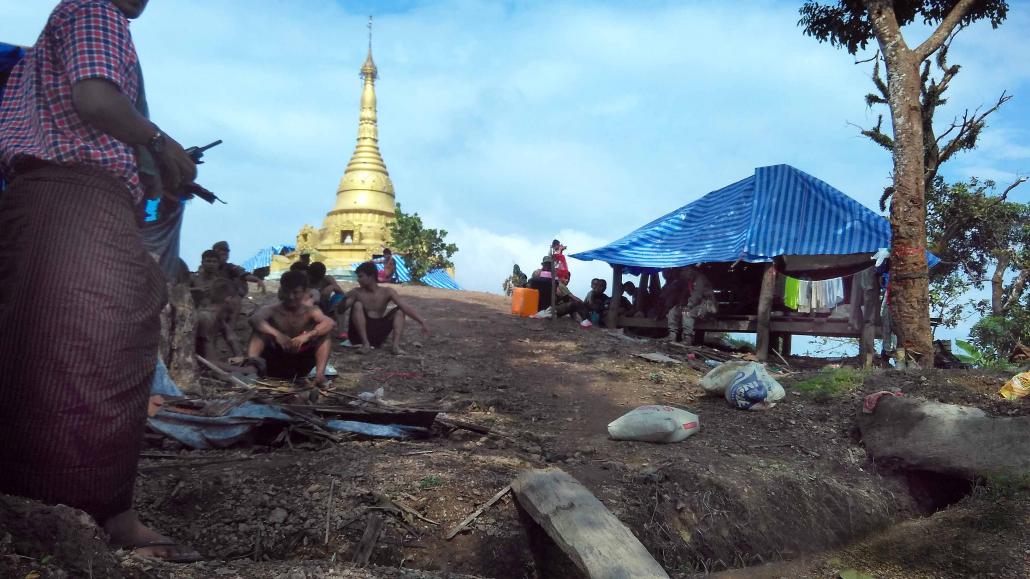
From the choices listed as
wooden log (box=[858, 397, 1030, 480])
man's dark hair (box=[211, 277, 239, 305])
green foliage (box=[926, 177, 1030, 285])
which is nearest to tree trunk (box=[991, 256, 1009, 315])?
green foliage (box=[926, 177, 1030, 285])

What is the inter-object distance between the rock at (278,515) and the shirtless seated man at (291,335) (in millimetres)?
2380

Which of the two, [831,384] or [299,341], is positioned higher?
[299,341]

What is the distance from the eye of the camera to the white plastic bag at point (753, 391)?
591 cm

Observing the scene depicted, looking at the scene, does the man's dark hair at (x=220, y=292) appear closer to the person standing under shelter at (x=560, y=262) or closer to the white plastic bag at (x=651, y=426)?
the white plastic bag at (x=651, y=426)

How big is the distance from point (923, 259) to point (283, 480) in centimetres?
Result: 695

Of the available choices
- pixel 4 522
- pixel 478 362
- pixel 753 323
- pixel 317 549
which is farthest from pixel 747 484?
pixel 753 323

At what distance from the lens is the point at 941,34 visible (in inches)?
336

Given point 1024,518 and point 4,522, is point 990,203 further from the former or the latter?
point 4,522

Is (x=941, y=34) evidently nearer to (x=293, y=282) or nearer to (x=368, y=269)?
(x=368, y=269)

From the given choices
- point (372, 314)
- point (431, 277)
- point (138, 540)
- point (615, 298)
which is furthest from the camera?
point (431, 277)

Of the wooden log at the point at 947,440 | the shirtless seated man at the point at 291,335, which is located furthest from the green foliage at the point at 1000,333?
the shirtless seated man at the point at 291,335

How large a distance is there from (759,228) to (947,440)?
236 inches

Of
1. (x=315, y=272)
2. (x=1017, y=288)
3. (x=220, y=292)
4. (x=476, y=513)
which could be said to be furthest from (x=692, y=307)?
(x=476, y=513)

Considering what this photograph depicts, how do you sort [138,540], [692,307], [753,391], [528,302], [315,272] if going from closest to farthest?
[138,540], [753,391], [315,272], [692,307], [528,302]
